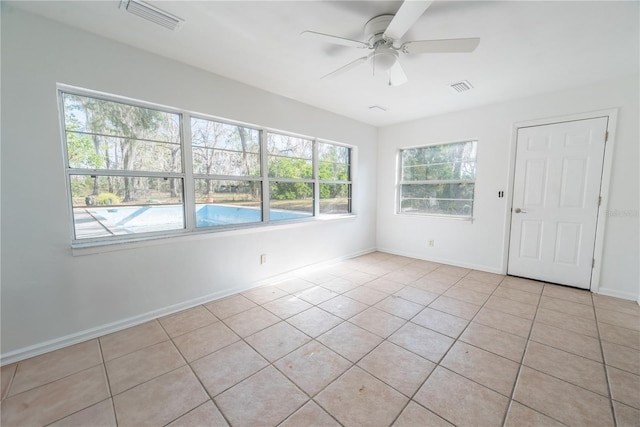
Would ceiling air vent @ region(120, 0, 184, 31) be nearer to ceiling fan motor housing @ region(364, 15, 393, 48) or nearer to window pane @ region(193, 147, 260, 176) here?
window pane @ region(193, 147, 260, 176)

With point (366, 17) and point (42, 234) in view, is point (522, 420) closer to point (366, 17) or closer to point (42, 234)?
point (366, 17)

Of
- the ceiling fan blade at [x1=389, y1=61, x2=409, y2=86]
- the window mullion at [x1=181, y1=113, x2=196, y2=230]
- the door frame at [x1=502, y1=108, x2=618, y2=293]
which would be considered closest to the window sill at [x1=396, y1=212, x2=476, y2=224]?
the door frame at [x1=502, y1=108, x2=618, y2=293]

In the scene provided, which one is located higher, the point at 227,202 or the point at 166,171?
the point at 166,171

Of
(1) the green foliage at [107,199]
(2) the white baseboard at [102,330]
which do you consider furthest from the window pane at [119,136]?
(2) the white baseboard at [102,330]

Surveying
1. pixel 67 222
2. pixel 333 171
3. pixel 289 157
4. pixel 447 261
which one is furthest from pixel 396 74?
pixel 447 261

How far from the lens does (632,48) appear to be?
215 centimetres

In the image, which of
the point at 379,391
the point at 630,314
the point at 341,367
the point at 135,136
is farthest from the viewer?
the point at 630,314

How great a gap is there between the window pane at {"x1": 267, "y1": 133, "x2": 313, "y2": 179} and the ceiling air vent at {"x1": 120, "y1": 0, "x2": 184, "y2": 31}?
1.53 metres

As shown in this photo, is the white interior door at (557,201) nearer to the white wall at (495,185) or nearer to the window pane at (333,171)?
the white wall at (495,185)

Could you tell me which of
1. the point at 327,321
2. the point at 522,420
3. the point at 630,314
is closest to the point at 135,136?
the point at 327,321

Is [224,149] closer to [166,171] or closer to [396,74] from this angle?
[166,171]

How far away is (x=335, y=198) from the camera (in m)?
4.38

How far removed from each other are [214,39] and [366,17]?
1.27 metres

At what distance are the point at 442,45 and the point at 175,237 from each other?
287 cm
